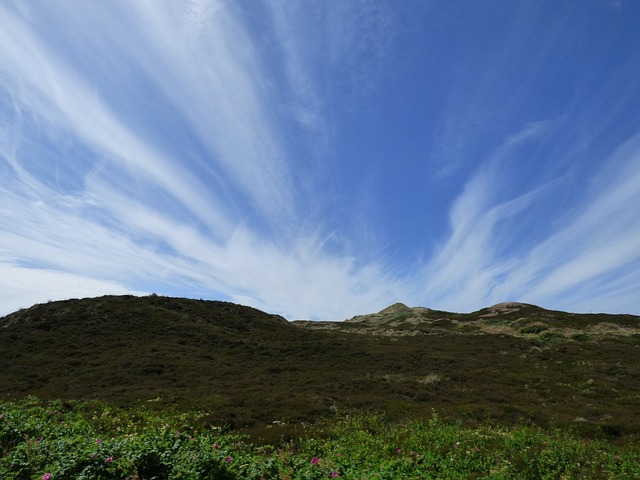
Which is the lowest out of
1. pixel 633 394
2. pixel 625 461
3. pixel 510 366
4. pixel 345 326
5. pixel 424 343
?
pixel 625 461

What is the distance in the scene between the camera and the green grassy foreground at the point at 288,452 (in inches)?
223

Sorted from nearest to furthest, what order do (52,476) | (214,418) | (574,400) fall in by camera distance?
(52,476) → (214,418) → (574,400)

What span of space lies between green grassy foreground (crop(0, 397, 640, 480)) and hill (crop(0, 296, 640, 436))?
2800 millimetres

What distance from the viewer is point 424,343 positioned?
1634 inches

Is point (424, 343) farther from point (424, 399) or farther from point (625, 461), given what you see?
point (625, 461)

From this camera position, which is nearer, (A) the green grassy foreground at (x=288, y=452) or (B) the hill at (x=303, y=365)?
(A) the green grassy foreground at (x=288, y=452)

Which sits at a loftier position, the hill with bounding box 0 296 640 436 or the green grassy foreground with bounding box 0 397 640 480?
the hill with bounding box 0 296 640 436

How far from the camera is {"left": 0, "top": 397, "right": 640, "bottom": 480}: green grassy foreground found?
5652 mm

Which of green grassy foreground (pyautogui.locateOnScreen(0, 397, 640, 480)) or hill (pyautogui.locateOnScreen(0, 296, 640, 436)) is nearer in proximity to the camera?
green grassy foreground (pyautogui.locateOnScreen(0, 397, 640, 480))

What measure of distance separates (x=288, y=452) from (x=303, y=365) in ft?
70.1

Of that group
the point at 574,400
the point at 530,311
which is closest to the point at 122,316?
the point at 574,400

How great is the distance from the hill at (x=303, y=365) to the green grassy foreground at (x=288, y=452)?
280 cm

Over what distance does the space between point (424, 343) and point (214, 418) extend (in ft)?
106

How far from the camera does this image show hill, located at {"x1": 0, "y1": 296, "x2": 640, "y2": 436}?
17.3 m
